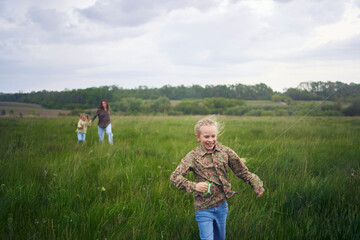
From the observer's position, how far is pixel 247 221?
2.38m

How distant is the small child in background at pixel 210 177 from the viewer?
6.16ft

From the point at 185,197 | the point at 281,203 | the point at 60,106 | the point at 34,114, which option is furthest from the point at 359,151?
the point at 34,114

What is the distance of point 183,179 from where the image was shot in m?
1.81

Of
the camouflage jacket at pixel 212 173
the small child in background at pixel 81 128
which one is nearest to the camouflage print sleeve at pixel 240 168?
the camouflage jacket at pixel 212 173

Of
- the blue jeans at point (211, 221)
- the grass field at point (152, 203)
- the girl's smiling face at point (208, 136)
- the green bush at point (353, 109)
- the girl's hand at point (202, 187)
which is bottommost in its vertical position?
the grass field at point (152, 203)

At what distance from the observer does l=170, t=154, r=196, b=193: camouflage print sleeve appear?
178 cm

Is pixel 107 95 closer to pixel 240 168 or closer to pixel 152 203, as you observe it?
pixel 152 203

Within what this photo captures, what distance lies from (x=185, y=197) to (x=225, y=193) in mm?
1302

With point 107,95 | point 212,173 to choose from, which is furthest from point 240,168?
point 107,95

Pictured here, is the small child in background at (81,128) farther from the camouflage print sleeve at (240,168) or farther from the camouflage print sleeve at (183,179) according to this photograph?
the camouflage print sleeve at (240,168)

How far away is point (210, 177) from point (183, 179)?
0.90 feet

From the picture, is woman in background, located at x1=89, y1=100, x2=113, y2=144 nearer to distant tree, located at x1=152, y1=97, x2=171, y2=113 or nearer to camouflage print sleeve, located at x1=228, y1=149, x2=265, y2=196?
camouflage print sleeve, located at x1=228, y1=149, x2=265, y2=196

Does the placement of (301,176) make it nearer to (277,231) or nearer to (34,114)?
(277,231)

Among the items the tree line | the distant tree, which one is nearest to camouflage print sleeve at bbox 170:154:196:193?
the tree line
